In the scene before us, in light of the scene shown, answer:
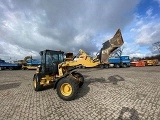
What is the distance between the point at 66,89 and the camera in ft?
26.1

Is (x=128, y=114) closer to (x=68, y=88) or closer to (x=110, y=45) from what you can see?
(x=68, y=88)

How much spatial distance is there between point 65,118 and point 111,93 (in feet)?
12.9

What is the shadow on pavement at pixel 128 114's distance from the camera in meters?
5.31

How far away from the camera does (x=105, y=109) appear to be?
244 inches

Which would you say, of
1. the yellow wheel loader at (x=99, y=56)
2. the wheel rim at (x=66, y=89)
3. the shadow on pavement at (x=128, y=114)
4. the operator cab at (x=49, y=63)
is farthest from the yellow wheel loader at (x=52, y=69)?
the shadow on pavement at (x=128, y=114)

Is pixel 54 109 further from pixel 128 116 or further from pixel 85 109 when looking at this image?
pixel 128 116

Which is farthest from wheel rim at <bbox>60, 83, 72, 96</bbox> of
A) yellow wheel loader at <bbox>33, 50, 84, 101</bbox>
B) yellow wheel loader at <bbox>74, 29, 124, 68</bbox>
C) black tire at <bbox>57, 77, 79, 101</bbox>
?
yellow wheel loader at <bbox>74, 29, 124, 68</bbox>

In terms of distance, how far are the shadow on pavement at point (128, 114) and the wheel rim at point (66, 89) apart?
2.77m

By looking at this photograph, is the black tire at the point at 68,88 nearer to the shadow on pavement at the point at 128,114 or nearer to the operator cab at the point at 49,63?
the operator cab at the point at 49,63

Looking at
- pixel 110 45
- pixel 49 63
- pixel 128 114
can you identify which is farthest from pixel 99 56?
pixel 128 114

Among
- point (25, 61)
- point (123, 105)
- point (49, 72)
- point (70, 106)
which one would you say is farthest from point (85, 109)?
point (25, 61)

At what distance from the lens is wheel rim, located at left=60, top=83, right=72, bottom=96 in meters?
7.77

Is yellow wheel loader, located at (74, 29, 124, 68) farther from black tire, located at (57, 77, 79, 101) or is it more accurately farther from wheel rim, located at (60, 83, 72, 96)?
wheel rim, located at (60, 83, 72, 96)

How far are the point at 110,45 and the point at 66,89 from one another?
10.3 ft
